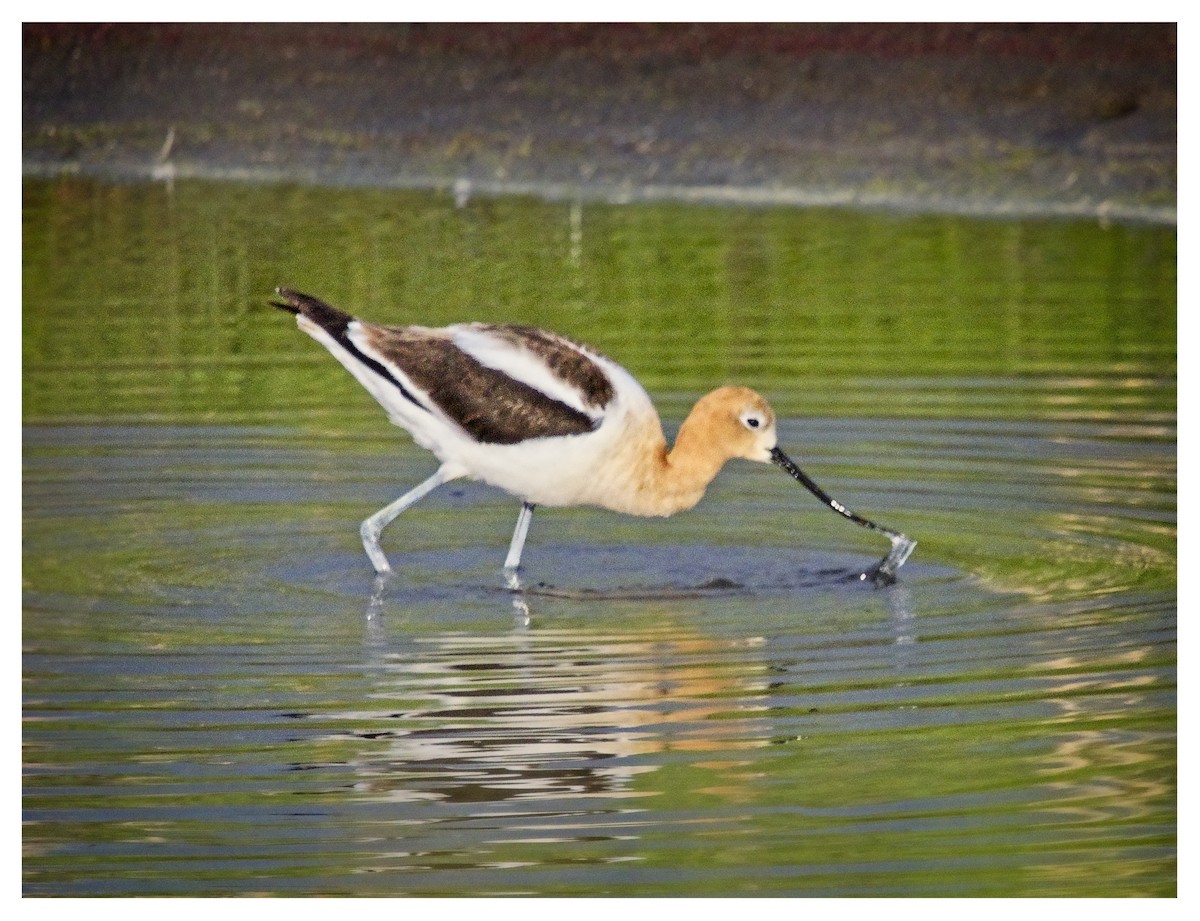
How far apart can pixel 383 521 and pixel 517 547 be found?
20.6 inches

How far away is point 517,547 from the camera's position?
9062 millimetres

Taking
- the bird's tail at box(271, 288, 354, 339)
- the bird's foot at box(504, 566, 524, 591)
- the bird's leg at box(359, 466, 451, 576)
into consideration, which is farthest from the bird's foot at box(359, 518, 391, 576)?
the bird's tail at box(271, 288, 354, 339)

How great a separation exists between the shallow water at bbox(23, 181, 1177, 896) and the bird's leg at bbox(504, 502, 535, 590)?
8 cm

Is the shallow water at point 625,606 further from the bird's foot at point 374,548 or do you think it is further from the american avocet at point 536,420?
the american avocet at point 536,420

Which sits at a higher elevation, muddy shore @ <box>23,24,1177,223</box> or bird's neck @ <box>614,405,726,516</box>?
muddy shore @ <box>23,24,1177,223</box>

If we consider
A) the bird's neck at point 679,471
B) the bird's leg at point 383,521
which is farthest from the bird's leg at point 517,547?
the bird's neck at point 679,471

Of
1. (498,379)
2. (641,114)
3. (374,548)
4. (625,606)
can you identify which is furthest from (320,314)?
(641,114)

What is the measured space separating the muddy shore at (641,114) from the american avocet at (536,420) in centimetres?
516

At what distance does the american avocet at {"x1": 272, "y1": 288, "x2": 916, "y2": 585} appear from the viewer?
28.6 ft

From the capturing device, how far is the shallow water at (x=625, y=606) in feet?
20.3

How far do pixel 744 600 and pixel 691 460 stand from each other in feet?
2.42

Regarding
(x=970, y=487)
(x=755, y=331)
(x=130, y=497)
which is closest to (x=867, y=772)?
(x=970, y=487)

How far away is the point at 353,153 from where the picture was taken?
16.0m

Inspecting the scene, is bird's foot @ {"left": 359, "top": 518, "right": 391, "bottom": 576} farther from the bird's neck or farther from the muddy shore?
the muddy shore
